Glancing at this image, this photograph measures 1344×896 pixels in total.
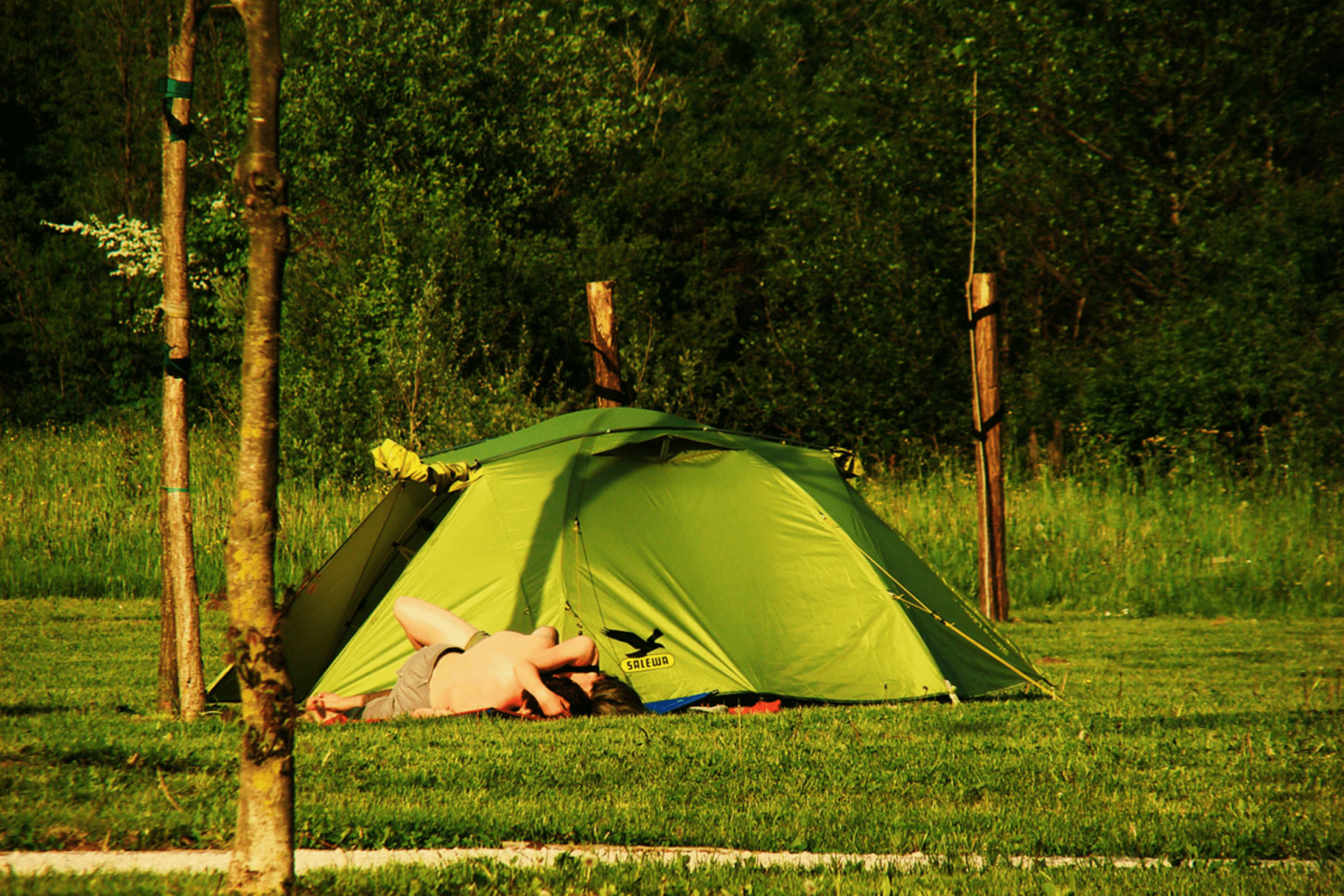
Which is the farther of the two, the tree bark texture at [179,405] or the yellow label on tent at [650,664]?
the yellow label on tent at [650,664]

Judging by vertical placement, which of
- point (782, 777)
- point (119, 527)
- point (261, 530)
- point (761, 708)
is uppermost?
point (261, 530)

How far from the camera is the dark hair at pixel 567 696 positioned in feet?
21.6

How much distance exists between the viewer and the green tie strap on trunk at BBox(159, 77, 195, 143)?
19.3ft

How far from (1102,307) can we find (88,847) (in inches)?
844

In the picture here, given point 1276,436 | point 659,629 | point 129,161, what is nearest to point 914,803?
point 659,629

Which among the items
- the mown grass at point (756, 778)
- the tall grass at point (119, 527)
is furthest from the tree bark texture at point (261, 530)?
the tall grass at point (119, 527)

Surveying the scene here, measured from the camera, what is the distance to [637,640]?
24.2 feet

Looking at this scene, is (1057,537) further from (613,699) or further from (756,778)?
(756,778)

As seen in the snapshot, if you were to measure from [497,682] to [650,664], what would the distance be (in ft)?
3.56

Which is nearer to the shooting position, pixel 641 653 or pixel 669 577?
pixel 641 653

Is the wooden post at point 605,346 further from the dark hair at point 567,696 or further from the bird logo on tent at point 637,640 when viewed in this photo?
the dark hair at point 567,696

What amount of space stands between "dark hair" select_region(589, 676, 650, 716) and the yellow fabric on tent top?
145cm

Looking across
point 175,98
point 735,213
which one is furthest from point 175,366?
point 735,213

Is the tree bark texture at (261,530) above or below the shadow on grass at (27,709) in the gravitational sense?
above
